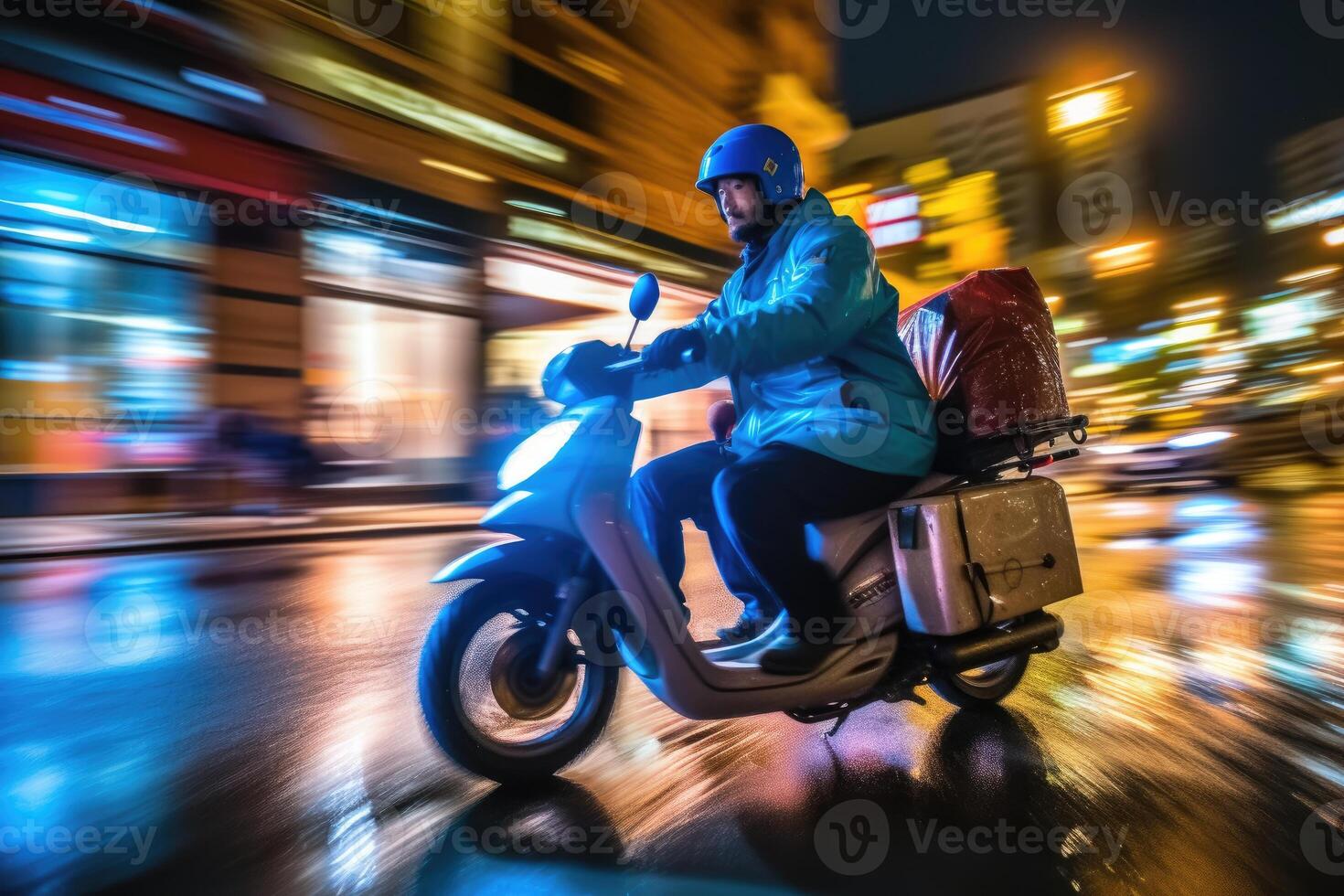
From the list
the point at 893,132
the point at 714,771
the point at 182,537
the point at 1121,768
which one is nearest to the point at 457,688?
the point at 714,771

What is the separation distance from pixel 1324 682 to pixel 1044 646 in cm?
182

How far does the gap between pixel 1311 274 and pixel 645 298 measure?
38.4 m

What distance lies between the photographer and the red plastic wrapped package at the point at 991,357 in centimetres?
267

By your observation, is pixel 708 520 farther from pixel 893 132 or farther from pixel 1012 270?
pixel 893 132

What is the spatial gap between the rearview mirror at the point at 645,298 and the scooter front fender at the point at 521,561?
714 millimetres

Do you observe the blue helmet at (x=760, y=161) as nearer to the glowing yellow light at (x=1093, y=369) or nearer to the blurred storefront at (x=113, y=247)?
the blurred storefront at (x=113, y=247)

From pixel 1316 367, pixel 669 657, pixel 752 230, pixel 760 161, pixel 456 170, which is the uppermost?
pixel 456 170

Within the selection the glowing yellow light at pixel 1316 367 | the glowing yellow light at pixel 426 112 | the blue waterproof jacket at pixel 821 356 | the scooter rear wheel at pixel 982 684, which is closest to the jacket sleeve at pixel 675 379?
the blue waterproof jacket at pixel 821 356

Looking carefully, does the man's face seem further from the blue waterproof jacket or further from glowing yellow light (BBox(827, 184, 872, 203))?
glowing yellow light (BBox(827, 184, 872, 203))

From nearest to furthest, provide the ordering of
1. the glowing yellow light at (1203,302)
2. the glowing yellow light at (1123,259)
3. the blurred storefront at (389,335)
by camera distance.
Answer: the blurred storefront at (389,335)
the glowing yellow light at (1123,259)
the glowing yellow light at (1203,302)

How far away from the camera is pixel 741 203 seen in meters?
2.77

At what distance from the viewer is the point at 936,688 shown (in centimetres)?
332

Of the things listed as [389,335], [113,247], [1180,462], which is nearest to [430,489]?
[389,335]

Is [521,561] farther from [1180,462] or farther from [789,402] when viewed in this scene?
[1180,462]
